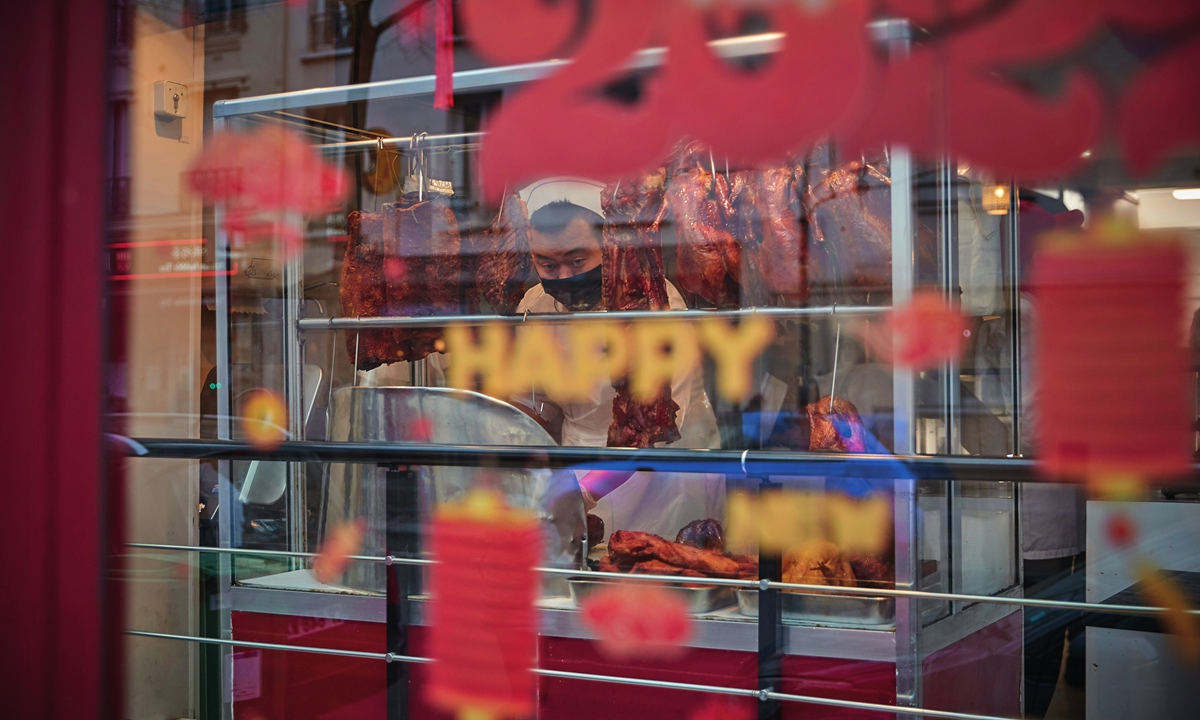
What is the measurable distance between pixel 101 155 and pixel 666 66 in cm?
96

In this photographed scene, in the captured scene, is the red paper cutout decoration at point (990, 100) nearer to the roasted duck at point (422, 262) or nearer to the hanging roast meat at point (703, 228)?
the hanging roast meat at point (703, 228)

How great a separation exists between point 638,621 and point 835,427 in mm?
759

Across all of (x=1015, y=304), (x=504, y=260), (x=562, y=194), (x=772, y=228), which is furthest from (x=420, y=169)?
(x=1015, y=304)

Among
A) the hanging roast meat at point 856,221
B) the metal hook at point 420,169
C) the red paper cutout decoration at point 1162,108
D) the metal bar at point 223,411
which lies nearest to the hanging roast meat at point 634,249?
the hanging roast meat at point 856,221

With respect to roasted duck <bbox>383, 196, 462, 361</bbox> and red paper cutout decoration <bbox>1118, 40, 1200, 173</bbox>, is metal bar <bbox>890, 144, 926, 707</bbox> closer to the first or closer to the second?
red paper cutout decoration <bbox>1118, 40, 1200, 173</bbox>

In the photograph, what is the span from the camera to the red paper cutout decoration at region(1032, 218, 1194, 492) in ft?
5.54

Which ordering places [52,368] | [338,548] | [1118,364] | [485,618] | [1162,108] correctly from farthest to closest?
[338,548], [485,618], [1118,364], [52,368], [1162,108]

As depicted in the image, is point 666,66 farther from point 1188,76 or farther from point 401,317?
point 401,317

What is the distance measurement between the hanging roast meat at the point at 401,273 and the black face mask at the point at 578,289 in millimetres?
318

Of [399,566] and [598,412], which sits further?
[598,412]

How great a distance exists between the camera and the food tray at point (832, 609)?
2.16 metres

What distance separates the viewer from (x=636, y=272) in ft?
8.99

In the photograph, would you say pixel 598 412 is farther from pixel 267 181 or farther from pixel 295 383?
pixel 267 181

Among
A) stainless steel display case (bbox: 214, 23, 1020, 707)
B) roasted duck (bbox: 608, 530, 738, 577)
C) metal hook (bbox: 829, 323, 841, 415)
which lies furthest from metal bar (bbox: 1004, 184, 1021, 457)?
roasted duck (bbox: 608, 530, 738, 577)
